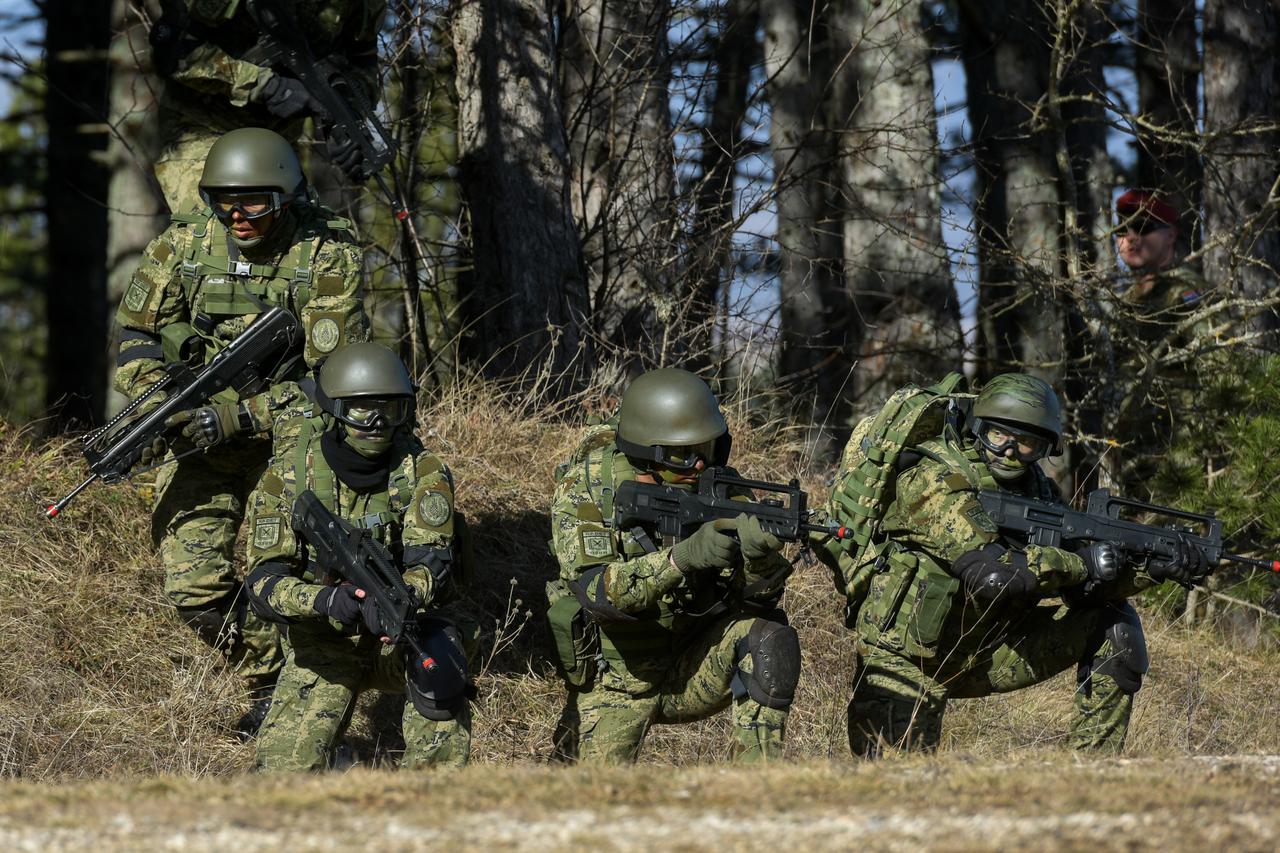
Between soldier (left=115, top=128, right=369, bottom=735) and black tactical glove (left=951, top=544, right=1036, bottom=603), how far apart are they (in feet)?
9.01

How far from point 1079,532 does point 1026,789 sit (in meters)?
2.02

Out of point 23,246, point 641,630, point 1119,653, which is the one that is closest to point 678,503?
point 641,630

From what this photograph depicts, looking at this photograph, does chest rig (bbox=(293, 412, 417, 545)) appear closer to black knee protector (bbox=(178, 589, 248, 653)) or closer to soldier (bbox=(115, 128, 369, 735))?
soldier (bbox=(115, 128, 369, 735))

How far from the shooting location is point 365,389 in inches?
247

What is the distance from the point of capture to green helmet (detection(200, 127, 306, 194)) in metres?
7.18

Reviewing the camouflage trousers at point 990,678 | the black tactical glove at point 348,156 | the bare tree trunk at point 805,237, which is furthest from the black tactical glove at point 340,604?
the bare tree trunk at point 805,237

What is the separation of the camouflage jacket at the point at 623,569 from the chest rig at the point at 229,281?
5.29 feet

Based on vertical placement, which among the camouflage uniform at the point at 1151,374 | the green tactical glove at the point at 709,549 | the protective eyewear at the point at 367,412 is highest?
the camouflage uniform at the point at 1151,374

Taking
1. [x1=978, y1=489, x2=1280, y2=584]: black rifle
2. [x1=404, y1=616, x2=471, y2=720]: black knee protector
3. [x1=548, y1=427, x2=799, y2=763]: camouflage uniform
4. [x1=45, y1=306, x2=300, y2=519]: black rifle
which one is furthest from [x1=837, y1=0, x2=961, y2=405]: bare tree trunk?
[x1=404, y1=616, x2=471, y2=720]: black knee protector

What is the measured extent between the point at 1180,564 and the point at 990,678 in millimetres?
895

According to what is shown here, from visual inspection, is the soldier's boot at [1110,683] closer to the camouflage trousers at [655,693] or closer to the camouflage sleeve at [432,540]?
the camouflage trousers at [655,693]

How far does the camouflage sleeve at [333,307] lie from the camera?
725cm

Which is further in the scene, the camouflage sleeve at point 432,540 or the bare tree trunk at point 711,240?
the bare tree trunk at point 711,240

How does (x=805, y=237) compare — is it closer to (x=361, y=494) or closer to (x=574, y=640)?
(x=574, y=640)
